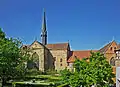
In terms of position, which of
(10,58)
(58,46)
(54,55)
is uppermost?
(58,46)

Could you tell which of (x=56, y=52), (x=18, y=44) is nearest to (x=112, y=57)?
(x=56, y=52)

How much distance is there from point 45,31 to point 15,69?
5553 cm

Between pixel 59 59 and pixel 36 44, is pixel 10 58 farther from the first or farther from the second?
pixel 59 59

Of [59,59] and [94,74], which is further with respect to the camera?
[59,59]

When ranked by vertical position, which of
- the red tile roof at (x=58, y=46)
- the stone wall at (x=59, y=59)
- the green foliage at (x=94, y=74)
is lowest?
the green foliage at (x=94, y=74)

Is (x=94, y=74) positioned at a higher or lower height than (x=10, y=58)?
lower

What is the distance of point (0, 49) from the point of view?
105 feet

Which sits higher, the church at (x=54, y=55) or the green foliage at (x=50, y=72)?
the church at (x=54, y=55)

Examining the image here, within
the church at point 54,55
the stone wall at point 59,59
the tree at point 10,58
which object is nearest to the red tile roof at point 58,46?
the church at point 54,55

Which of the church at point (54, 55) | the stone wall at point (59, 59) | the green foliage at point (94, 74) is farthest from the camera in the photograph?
the stone wall at point (59, 59)

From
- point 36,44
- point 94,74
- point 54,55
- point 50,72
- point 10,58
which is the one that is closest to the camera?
point 94,74

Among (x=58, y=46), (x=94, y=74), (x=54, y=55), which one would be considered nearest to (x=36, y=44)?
(x=54, y=55)

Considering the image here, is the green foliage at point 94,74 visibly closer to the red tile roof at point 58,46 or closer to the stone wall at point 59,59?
the stone wall at point 59,59

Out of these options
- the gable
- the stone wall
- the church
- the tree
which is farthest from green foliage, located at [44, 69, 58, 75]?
the tree
